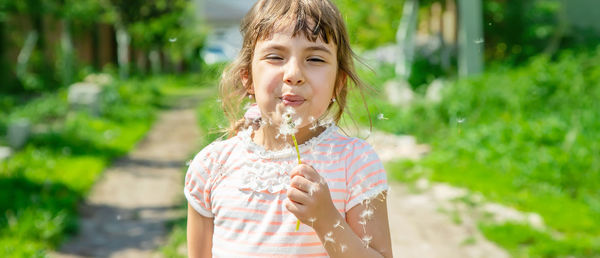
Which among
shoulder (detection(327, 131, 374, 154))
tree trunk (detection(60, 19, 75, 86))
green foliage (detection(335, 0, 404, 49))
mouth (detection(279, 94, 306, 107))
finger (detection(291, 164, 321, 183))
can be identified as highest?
green foliage (detection(335, 0, 404, 49))

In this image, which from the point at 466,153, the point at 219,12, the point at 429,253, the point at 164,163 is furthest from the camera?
the point at 219,12

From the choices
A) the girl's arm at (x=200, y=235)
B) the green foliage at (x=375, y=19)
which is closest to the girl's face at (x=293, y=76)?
the girl's arm at (x=200, y=235)

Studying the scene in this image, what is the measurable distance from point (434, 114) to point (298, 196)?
20.5 feet

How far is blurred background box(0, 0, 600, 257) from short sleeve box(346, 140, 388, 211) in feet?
0.42

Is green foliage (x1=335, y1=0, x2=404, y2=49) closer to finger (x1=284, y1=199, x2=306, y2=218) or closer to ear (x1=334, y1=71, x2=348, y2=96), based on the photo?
ear (x1=334, y1=71, x2=348, y2=96)

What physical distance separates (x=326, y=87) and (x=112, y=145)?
6622mm

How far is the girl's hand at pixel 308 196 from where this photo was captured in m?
1.23

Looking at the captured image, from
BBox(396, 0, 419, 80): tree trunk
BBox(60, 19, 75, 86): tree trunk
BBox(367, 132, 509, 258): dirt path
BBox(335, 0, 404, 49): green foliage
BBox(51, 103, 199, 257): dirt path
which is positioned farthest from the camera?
BBox(60, 19, 75, 86): tree trunk

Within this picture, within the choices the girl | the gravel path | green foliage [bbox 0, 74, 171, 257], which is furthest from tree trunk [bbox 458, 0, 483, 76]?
the girl

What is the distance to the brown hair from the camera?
137cm

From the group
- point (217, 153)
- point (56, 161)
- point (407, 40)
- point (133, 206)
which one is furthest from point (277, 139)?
point (407, 40)

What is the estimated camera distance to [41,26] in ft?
45.3

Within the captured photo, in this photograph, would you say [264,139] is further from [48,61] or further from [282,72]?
[48,61]

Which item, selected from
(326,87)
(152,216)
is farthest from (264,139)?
(152,216)
